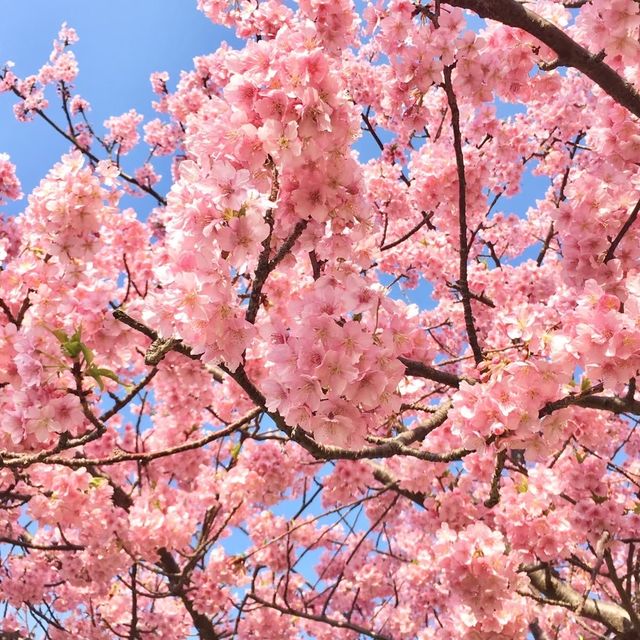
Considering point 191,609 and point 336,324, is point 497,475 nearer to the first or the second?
point 336,324

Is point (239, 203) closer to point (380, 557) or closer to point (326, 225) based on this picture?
point (326, 225)

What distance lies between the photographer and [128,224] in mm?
4684

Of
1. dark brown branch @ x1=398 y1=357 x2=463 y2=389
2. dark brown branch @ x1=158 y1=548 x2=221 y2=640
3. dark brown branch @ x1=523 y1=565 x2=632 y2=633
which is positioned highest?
dark brown branch @ x1=158 y1=548 x2=221 y2=640

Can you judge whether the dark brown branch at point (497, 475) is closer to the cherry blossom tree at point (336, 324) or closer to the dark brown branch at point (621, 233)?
the cherry blossom tree at point (336, 324)

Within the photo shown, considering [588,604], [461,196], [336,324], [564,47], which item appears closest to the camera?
[336,324]

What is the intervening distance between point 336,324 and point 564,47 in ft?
6.66

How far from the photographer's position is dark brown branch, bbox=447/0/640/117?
2711 millimetres

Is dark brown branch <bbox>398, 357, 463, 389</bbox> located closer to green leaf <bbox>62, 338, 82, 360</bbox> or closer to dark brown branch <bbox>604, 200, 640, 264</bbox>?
dark brown branch <bbox>604, 200, 640, 264</bbox>

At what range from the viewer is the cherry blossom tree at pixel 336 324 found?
1.95 m

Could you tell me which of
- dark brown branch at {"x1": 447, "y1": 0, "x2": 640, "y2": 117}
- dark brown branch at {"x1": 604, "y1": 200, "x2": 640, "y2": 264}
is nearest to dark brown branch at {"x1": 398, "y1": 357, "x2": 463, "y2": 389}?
dark brown branch at {"x1": 604, "y1": 200, "x2": 640, "y2": 264}

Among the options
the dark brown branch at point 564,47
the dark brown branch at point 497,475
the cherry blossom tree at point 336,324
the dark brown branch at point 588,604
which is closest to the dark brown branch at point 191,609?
the cherry blossom tree at point 336,324

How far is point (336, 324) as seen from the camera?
1.91m

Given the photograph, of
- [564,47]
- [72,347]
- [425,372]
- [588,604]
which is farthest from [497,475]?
[588,604]

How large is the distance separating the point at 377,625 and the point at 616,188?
9.14 meters
